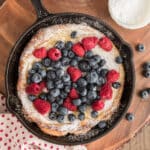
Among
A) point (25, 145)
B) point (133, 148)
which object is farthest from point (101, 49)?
point (133, 148)

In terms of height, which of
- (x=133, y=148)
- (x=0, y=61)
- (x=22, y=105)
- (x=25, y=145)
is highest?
(x=0, y=61)

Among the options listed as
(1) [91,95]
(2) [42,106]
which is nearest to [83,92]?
(1) [91,95]

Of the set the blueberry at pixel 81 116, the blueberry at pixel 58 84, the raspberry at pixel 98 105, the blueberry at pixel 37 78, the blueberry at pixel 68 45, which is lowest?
the blueberry at pixel 81 116

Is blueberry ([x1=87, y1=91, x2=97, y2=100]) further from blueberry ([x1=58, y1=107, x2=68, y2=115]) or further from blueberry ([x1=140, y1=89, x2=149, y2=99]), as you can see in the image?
blueberry ([x1=140, y1=89, x2=149, y2=99])

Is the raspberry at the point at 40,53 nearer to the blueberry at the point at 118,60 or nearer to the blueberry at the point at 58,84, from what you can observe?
the blueberry at the point at 58,84

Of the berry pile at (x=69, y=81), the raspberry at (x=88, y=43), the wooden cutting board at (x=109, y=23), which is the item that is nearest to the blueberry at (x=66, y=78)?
the berry pile at (x=69, y=81)

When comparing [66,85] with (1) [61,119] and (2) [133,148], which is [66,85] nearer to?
(1) [61,119]

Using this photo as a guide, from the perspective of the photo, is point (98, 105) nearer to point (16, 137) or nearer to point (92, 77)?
point (92, 77)
